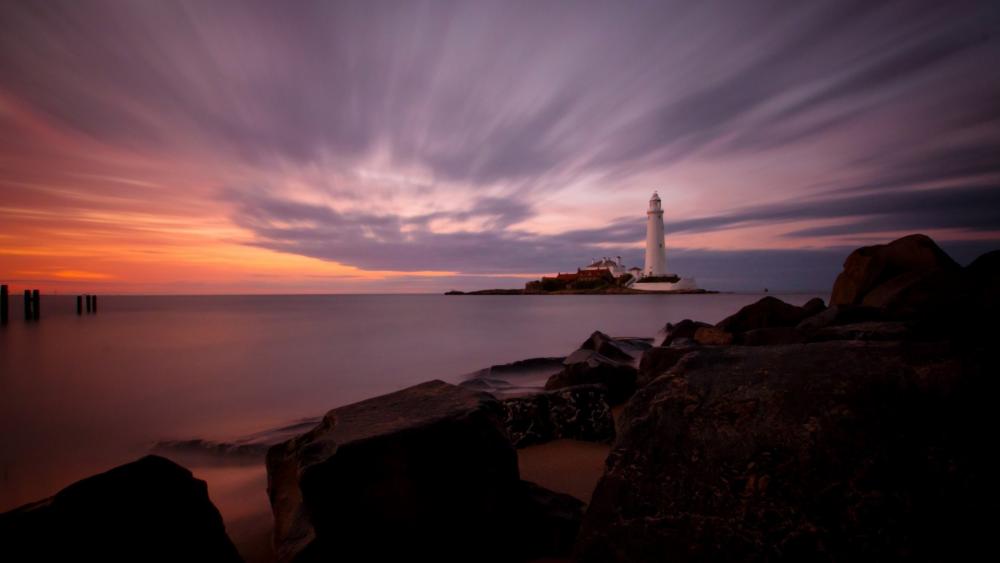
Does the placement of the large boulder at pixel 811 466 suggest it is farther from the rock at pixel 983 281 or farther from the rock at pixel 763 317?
the rock at pixel 763 317

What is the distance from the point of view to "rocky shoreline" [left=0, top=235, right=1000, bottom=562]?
1.68 meters

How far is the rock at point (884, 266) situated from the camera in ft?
31.8

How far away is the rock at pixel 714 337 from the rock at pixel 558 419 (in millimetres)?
4850

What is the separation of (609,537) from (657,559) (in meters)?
0.20

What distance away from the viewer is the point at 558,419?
4.80 m

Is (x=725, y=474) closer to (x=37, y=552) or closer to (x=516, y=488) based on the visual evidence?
(x=516, y=488)

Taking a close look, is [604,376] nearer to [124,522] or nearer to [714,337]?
[714,337]

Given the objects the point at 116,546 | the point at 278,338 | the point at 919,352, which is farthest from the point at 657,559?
the point at 278,338

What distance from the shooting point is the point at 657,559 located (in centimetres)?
182

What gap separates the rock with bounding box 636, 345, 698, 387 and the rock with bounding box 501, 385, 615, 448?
55.4 inches

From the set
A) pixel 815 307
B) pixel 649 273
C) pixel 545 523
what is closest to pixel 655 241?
pixel 649 273

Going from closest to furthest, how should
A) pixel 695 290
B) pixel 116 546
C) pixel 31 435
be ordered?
1. pixel 116 546
2. pixel 31 435
3. pixel 695 290

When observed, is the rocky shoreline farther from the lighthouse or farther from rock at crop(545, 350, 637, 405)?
the lighthouse

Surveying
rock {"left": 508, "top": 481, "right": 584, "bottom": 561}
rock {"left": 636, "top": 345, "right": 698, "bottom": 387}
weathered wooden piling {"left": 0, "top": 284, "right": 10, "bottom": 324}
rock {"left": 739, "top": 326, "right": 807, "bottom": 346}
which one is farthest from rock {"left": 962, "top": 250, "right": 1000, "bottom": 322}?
weathered wooden piling {"left": 0, "top": 284, "right": 10, "bottom": 324}
